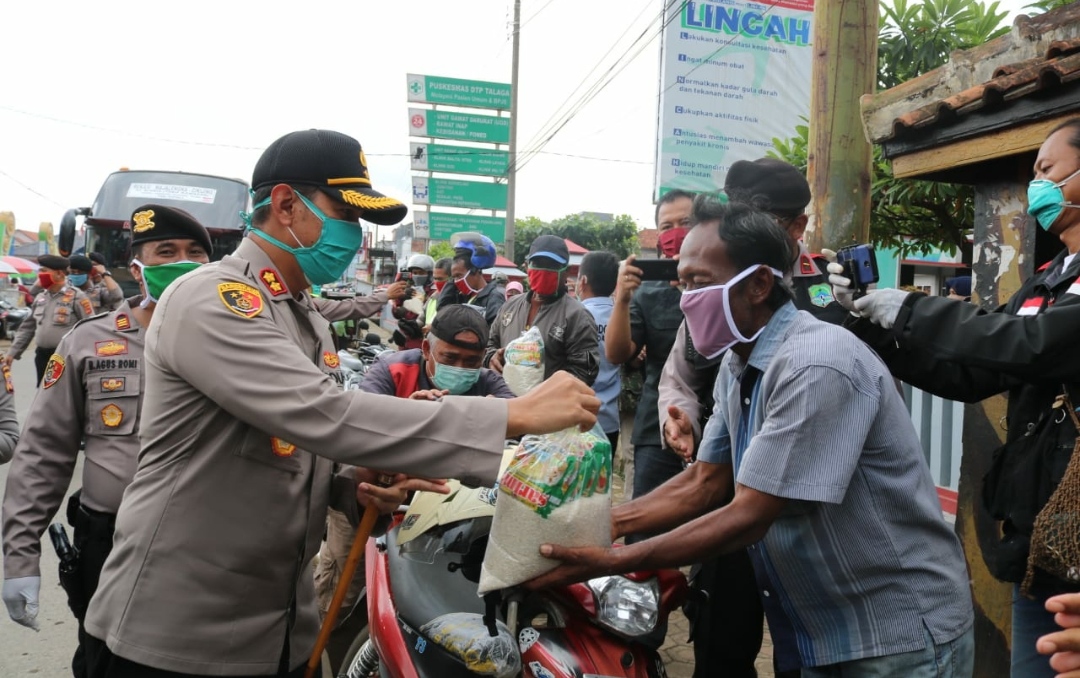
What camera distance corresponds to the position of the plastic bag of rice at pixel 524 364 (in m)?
4.29

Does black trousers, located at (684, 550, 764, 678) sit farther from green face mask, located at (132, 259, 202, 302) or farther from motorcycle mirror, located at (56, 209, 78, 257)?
motorcycle mirror, located at (56, 209, 78, 257)

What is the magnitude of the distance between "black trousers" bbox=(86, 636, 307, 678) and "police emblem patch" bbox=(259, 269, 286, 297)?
2.75ft

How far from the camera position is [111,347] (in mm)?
2924

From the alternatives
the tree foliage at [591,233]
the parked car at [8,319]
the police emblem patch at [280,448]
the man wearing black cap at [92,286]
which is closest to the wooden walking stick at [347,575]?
the police emblem patch at [280,448]

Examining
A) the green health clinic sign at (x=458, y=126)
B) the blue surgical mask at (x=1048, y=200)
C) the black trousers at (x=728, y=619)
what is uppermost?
the green health clinic sign at (x=458, y=126)

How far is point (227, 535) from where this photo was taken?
5.68ft

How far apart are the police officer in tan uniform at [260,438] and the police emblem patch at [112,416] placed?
1.16m

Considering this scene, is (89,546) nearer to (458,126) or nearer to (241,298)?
(241,298)

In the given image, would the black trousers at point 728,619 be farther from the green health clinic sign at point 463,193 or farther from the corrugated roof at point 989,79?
the green health clinic sign at point 463,193

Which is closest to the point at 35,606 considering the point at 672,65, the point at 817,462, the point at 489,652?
the point at 489,652

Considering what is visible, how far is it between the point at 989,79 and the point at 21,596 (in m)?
4.31

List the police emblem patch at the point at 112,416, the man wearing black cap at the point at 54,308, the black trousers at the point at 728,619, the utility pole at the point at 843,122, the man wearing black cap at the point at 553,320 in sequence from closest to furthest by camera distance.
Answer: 1. the police emblem patch at the point at 112,416
2. the black trousers at the point at 728,619
3. the utility pole at the point at 843,122
4. the man wearing black cap at the point at 553,320
5. the man wearing black cap at the point at 54,308

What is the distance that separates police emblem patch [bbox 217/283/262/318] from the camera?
1648 millimetres

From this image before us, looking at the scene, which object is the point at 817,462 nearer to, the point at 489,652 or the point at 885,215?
the point at 489,652
